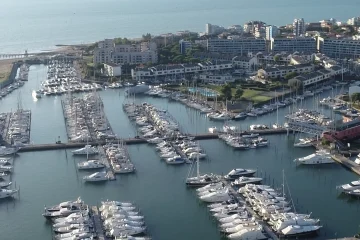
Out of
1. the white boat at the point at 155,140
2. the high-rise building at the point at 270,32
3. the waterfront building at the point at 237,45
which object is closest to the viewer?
the white boat at the point at 155,140

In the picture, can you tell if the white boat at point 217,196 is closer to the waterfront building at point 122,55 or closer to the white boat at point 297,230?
the white boat at point 297,230

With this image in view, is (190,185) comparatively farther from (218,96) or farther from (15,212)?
(218,96)

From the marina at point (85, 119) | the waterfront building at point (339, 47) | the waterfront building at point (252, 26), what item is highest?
the waterfront building at point (252, 26)

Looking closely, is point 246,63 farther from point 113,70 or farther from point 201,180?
point 201,180

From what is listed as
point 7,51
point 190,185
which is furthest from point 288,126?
point 7,51

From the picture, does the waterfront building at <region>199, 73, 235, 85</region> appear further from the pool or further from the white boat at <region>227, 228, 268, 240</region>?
the white boat at <region>227, 228, 268, 240</region>

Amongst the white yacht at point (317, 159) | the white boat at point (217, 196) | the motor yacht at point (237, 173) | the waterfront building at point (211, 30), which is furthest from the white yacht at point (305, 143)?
the waterfront building at point (211, 30)

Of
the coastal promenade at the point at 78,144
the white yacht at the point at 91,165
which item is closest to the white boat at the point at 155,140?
the coastal promenade at the point at 78,144

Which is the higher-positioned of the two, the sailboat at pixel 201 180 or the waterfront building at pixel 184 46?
the waterfront building at pixel 184 46

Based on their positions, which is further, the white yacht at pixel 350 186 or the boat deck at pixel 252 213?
the white yacht at pixel 350 186

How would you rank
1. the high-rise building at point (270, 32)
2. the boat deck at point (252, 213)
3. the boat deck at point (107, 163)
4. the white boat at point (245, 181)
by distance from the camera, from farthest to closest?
the high-rise building at point (270, 32) < the boat deck at point (107, 163) < the white boat at point (245, 181) < the boat deck at point (252, 213)
